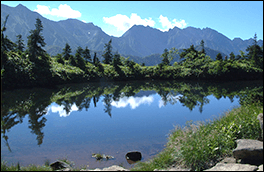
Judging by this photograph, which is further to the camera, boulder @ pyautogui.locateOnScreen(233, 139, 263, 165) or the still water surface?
the still water surface

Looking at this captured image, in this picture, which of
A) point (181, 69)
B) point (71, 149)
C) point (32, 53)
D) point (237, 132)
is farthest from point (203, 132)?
point (181, 69)

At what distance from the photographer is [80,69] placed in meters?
38.0

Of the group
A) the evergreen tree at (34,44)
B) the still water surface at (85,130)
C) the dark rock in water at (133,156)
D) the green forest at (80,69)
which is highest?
the evergreen tree at (34,44)

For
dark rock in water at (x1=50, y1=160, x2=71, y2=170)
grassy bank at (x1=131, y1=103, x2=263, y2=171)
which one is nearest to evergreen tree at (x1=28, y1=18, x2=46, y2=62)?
dark rock in water at (x1=50, y1=160, x2=71, y2=170)

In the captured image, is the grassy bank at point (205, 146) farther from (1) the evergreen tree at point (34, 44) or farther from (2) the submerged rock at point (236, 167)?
(1) the evergreen tree at point (34, 44)

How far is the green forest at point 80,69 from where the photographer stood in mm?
26297

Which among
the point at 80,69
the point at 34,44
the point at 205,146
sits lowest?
the point at 205,146

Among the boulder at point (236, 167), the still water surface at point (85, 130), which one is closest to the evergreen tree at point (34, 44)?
the still water surface at point (85, 130)

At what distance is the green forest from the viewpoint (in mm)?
26297

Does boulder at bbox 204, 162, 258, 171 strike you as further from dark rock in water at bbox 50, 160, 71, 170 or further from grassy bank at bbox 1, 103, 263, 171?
dark rock in water at bbox 50, 160, 71, 170

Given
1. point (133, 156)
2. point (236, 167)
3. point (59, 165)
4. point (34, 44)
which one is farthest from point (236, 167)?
point (34, 44)

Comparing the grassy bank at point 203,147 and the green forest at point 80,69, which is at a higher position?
the green forest at point 80,69

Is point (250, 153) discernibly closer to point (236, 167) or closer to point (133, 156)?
point (236, 167)

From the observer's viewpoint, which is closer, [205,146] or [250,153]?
[250,153]
